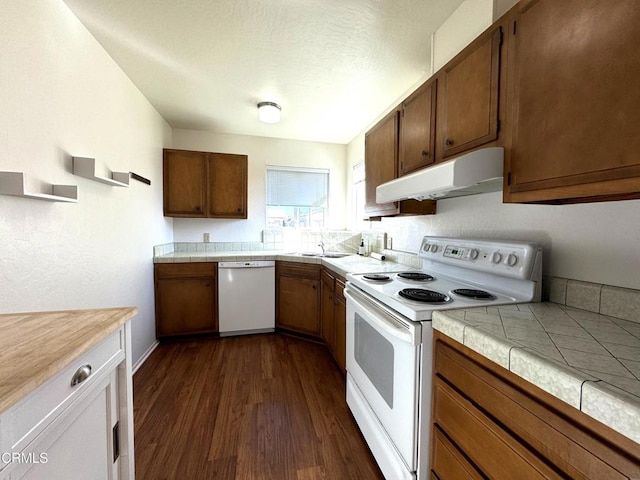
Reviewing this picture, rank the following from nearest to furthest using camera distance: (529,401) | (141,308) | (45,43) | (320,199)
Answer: (529,401)
(45,43)
(141,308)
(320,199)

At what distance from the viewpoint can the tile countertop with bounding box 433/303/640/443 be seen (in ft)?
1.65

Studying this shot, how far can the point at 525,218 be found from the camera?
128cm

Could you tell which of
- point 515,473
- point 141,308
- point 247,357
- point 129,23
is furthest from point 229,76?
point 515,473

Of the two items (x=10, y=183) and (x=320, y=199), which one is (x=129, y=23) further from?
(x=320, y=199)

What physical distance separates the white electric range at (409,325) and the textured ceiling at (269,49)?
4.36 ft

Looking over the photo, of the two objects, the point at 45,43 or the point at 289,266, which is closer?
the point at 45,43

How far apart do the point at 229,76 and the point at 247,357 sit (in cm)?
243

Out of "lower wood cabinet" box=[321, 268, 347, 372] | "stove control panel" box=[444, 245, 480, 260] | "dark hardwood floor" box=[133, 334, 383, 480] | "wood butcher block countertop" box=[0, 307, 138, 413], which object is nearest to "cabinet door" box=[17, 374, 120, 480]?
"wood butcher block countertop" box=[0, 307, 138, 413]

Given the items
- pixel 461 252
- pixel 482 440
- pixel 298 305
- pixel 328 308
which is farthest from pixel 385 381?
pixel 298 305

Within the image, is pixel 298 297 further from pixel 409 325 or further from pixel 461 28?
pixel 461 28

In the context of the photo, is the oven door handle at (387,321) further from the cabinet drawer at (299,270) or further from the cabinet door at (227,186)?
the cabinet door at (227,186)

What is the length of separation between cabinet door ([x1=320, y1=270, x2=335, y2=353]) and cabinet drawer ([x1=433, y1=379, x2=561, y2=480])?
56.2 inches

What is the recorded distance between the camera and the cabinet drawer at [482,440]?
65 centimetres

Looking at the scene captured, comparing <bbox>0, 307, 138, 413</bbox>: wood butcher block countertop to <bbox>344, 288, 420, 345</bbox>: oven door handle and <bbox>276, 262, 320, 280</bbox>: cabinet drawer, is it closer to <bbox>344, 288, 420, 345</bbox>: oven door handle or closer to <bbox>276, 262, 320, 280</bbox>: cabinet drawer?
<bbox>344, 288, 420, 345</bbox>: oven door handle
